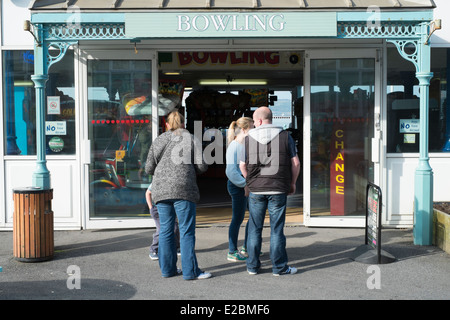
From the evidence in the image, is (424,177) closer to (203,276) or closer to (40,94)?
(203,276)

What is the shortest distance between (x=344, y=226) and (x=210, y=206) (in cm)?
299

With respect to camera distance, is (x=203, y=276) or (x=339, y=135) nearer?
(x=203, y=276)

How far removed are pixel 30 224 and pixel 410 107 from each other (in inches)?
222

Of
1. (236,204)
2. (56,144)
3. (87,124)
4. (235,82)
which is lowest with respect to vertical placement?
(236,204)

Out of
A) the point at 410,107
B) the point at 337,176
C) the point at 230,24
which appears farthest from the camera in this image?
the point at 337,176

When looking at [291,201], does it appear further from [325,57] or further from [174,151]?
[174,151]

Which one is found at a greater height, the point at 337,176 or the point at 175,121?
the point at 175,121

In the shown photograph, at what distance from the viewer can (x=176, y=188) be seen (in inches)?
199

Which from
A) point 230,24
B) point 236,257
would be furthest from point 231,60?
point 236,257

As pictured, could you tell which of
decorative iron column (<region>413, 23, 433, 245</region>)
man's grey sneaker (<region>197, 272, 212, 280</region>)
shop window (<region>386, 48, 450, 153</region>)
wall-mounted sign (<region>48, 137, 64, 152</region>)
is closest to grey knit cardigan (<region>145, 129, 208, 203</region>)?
man's grey sneaker (<region>197, 272, 212, 280</region>)

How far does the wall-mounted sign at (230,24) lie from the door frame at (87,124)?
3.93 ft

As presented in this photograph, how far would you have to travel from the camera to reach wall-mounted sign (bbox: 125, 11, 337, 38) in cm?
648
